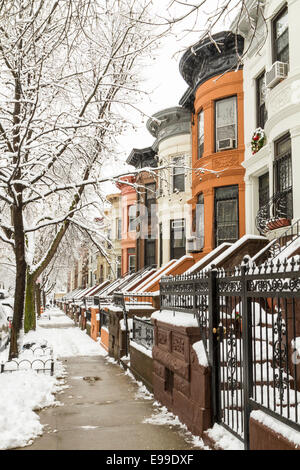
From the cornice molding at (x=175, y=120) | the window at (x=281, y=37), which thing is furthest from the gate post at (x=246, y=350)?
the cornice molding at (x=175, y=120)

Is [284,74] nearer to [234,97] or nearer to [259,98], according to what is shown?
[259,98]

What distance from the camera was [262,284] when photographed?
445cm

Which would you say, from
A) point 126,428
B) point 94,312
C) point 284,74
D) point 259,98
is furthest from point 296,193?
point 94,312

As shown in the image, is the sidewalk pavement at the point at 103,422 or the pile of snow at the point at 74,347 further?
the pile of snow at the point at 74,347

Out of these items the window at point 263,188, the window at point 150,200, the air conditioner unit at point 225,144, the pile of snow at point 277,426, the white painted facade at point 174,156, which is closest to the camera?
the pile of snow at point 277,426

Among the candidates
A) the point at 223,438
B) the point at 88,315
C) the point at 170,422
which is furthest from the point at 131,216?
the point at 223,438

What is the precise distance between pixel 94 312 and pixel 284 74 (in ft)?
43.8

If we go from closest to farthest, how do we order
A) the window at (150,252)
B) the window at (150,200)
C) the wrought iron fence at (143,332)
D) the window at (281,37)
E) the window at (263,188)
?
the wrought iron fence at (143,332), the window at (281,37), the window at (263,188), the window at (150,252), the window at (150,200)

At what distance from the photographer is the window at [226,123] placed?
55.7 feet

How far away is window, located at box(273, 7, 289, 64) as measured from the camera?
12.3m

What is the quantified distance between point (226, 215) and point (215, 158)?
2220mm

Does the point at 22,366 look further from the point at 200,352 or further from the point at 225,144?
the point at 225,144

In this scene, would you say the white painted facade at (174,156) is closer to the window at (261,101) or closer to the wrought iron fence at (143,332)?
the window at (261,101)

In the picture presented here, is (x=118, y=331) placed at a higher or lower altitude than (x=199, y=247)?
lower
